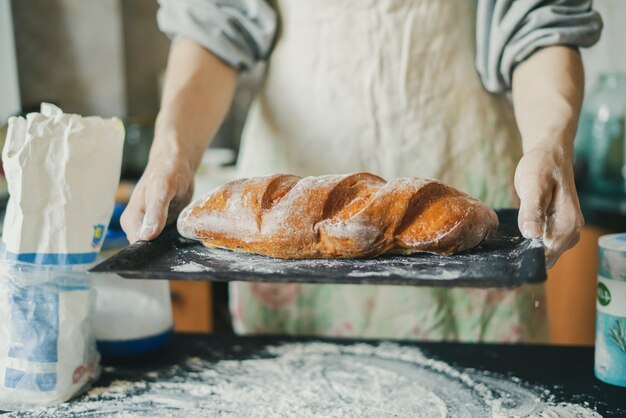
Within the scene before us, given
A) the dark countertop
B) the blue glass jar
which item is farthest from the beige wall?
the dark countertop

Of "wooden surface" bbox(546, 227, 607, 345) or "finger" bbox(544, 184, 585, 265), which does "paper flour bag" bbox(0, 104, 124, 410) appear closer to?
"finger" bbox(544, 184, 585, 265)

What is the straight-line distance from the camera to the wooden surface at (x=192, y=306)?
8.64ft

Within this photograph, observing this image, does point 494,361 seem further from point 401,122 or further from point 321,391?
point 401,122

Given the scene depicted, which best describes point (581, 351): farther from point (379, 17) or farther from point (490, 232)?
point (379, 17)

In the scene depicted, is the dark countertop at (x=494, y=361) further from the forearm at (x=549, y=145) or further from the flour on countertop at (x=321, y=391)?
the forearm at (x=549, y=145)

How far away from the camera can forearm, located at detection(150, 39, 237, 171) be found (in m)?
1.27

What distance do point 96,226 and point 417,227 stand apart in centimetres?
49

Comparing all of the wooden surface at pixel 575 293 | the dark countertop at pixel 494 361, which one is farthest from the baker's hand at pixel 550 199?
the wooden surface at pixel 575 293

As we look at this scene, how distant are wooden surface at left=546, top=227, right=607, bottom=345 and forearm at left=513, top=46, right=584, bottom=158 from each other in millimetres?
1213

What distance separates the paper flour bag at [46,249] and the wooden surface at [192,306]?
1563mm

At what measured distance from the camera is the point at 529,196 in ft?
3.22

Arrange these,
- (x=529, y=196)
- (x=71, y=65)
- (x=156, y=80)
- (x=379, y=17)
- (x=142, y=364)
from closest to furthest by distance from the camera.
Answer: (x=529, y=196), (x=142, y=364), (x=379, y=17), (x=71, y=65), (x=156, y=80)

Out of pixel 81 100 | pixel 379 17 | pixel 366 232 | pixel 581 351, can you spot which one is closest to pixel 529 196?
pixel 366 232

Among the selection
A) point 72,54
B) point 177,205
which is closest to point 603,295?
point 177,205
